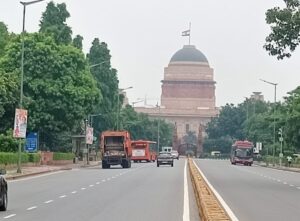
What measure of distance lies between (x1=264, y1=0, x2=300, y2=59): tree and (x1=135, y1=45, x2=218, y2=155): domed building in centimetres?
15086

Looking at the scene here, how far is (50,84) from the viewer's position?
71.4 m

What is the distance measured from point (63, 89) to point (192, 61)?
12531 centimetres

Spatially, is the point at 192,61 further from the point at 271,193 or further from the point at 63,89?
the point at 271,193

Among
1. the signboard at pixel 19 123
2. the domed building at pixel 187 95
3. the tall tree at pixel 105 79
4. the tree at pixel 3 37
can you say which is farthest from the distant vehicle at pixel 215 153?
the signboard at pixel 19 123

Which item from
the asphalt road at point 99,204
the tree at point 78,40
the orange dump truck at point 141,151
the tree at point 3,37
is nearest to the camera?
the asphalt road at point 99,204

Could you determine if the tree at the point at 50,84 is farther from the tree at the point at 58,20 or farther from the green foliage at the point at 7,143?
the tree at the point at 58,20

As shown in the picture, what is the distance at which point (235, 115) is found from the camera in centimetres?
17425

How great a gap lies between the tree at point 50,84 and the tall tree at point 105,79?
28474 mm

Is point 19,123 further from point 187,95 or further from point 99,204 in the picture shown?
point 187,95

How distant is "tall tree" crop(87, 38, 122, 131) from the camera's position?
4077 inches

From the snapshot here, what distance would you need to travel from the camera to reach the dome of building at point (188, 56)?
643 ft

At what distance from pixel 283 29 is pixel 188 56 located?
15558cm

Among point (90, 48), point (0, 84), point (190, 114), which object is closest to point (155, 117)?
point (190, 114)

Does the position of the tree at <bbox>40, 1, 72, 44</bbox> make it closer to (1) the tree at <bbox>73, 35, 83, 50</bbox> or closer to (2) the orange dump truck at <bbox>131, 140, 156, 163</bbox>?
(1) the tree at <bbox>73, 35, 83, 50</bbox>
